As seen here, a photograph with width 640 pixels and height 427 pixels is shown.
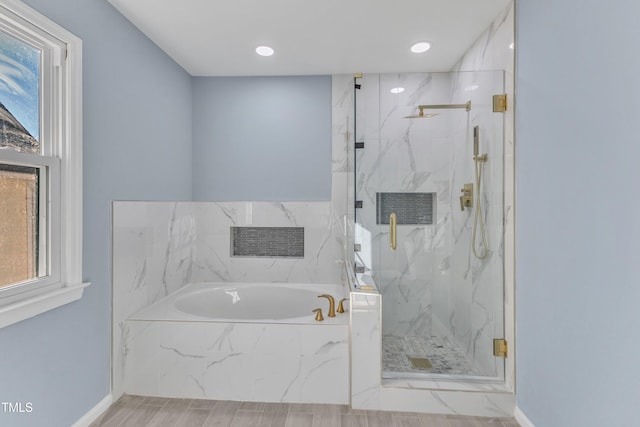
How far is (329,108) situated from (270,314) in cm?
200

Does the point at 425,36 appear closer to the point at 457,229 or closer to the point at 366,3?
the point at 366,3

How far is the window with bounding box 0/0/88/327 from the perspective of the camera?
1568 millimetres

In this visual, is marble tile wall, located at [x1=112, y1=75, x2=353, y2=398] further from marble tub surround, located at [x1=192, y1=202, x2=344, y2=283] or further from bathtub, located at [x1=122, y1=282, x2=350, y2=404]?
bathtub, located at [x1=122, y1=282, x2=350, y2=404]

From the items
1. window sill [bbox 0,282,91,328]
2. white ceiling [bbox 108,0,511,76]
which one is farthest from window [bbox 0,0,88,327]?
white ceiling [bbox 108,0,511,76]

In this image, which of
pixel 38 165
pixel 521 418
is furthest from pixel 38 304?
pixel 521 418

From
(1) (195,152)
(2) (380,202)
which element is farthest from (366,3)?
(1) (195,152)

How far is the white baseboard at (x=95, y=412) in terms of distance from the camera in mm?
1948

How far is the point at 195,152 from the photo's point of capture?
347cm

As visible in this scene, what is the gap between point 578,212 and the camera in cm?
152

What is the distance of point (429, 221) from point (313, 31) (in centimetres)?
153

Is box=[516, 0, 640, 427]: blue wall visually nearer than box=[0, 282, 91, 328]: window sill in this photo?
Yes

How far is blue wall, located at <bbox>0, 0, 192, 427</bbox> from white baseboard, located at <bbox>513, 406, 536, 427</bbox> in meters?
2.43

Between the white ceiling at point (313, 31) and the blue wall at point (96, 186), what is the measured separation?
266 millimetres

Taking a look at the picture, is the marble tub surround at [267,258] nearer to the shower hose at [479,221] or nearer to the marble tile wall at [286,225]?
the marble tile wall at [286,225]
